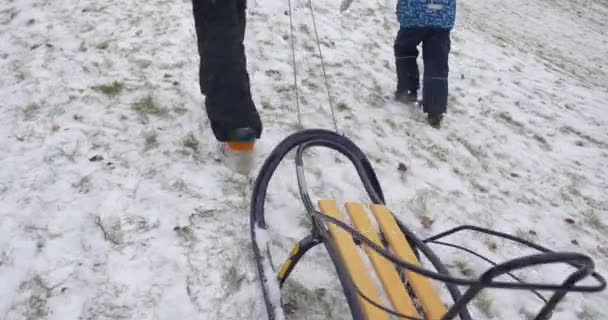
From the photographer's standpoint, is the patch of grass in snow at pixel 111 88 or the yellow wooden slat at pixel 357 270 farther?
the patch of grass in snow at pixel 111 88

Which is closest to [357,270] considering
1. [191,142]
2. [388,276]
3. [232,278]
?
[388,276]

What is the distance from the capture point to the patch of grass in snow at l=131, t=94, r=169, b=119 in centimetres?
374

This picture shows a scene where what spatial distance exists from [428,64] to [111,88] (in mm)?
2910

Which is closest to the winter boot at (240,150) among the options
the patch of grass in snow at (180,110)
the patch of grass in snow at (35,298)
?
the patch of grass in snow at (180,110)

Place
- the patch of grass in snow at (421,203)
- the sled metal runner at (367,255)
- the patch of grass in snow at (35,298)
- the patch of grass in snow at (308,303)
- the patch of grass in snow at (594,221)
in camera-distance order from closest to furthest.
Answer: the sled metal runner at (367,255) → the patch of grass in snow at (35,298) → the patch of grass in snow at (308,303) → the patch of grass in snow at (421,203) → the patch of grass in snow at (594,221)

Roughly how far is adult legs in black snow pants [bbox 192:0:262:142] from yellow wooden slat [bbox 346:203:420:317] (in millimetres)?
948

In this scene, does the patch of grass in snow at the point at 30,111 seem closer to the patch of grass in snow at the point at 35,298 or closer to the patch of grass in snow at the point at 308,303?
the patch of grass in snow at the point at 35,298

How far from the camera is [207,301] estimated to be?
241 centimetres

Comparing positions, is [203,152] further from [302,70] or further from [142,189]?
[302,70]

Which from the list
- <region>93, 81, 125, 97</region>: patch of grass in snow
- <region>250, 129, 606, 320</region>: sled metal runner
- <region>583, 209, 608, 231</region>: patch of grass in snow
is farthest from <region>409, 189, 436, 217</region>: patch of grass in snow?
<region>93, 81, 125, 97</region>: patch of grass in snow

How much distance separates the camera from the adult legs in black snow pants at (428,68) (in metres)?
4.39

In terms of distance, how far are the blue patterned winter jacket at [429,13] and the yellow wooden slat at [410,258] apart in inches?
92.3

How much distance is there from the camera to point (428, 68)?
448 cm

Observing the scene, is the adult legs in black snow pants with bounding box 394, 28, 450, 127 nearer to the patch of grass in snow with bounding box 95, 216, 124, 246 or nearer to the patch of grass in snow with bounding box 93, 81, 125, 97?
the patch of grass in snow with bounding box 93, 81, 125, 97
